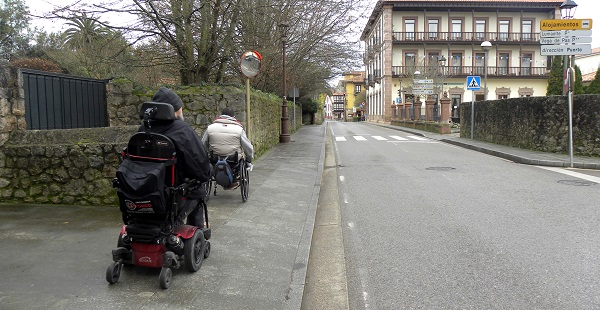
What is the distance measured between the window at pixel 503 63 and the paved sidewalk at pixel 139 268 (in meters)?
51.2

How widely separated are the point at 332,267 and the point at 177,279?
1715mm

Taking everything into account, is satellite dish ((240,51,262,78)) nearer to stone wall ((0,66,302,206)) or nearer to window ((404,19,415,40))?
stone wall ((0,66,302,206))

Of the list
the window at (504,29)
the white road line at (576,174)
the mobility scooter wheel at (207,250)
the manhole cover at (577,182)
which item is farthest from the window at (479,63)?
the mobility scooter wheel at (207,250)

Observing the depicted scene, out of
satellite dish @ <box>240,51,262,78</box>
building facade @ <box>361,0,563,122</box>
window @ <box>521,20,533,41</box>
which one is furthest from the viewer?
window @ <box>521,20,533,41</box>

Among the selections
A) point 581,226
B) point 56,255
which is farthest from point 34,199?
point 581,226

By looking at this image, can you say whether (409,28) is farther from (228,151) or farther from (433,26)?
(228,151)

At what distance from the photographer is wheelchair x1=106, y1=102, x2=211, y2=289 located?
3451 millimetres

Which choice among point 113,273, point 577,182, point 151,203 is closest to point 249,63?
point 151,203

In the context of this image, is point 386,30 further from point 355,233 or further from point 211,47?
point 355,233

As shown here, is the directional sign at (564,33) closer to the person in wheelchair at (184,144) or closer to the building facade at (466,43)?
the person in wheelchair at (184,144)

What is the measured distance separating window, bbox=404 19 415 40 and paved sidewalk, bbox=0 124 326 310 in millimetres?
47255

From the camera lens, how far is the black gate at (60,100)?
6762 mm

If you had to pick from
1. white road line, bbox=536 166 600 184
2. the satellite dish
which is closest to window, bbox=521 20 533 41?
white road line, bbox=536 166 600 184

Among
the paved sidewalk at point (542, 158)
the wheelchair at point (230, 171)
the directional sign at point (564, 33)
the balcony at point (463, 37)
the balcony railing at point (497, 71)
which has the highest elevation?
the balcony at point (463, 37)
